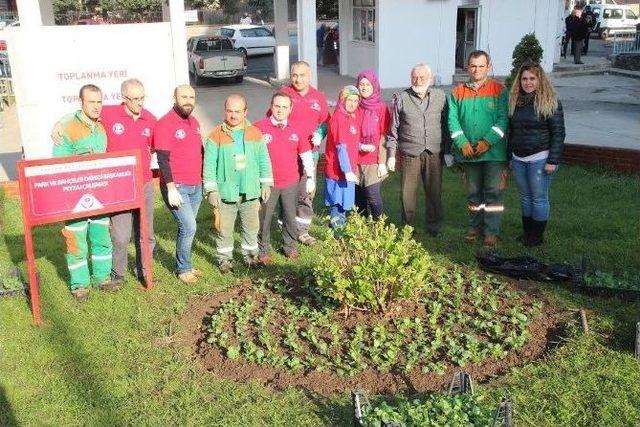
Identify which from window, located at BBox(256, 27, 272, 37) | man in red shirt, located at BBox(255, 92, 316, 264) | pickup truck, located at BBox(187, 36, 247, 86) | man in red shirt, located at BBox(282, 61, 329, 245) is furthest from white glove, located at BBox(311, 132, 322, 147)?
window, located at BBox(256, 27, 272, 37)

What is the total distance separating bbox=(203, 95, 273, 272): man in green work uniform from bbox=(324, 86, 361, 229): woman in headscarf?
0.89m

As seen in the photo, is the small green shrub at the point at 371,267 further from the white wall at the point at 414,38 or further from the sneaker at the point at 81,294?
the white wall at the point at 414,38

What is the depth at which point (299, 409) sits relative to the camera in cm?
406

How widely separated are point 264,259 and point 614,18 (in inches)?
1538

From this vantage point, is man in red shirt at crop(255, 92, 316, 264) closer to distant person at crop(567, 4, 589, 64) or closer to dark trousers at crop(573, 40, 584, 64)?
distant person at crop(567, 4, 589, 64)

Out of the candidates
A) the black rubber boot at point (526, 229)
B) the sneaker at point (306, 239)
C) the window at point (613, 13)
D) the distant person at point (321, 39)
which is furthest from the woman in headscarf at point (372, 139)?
the window at point (613, 13)

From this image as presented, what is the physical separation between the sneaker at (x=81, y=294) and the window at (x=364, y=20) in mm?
16669

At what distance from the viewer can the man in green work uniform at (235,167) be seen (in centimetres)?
579

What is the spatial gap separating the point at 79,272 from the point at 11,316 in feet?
2.07

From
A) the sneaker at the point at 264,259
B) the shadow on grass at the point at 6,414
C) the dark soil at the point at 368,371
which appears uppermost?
the sneaker at the point at 264,259

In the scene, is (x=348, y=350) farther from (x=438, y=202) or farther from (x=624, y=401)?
(x=438, y=202)

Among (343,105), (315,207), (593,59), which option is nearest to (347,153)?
(343,105)

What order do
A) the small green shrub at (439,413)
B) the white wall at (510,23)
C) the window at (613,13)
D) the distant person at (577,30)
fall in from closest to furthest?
the small green shrub at (439,413), the white wall at (510,23), the distant person at (577,30), the window at (613,13)

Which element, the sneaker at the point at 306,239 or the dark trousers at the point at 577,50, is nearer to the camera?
the sneaker at the point at 306,239
